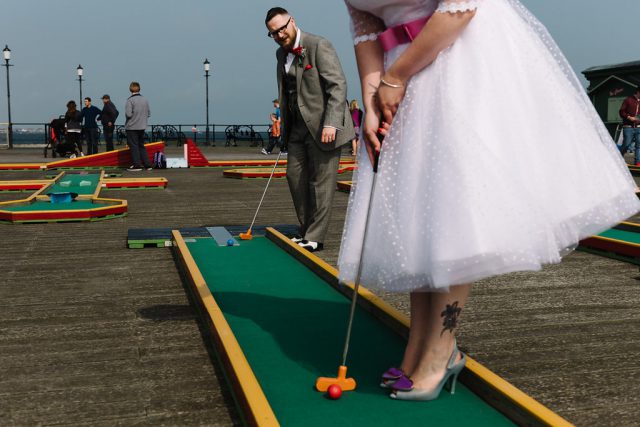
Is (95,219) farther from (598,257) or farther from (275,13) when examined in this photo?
(598,257)

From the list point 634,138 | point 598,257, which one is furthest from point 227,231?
point 634,138

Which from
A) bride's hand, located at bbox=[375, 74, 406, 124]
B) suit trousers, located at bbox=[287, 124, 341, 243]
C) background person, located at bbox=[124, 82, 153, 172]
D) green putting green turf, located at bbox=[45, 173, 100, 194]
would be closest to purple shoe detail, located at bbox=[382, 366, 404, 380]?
bride's hand, located at bbox=[375, 74, 406, 124]

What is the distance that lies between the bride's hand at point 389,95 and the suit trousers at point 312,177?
129 inches

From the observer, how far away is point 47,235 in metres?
7.10

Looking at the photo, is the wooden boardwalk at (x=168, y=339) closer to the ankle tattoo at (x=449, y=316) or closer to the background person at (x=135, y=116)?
the ankle tattoo at (x=449, y=316)

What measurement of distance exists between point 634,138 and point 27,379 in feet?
48.9

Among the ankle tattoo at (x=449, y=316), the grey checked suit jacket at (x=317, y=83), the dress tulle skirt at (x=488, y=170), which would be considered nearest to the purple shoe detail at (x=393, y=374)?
the ankle tattoo at (x=449, y=316)

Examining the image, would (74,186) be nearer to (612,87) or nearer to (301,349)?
(301,349)

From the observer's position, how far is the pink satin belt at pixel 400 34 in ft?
Answer: 8.25

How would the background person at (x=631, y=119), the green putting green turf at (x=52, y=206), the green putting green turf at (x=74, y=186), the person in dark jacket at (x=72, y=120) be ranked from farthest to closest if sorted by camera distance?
the person in dark jacket at (x=72, y=120) → the background person at (x=631, y=119) → the green putting green turf at (x=74, y=186) → the green putting green turf at (x=52, y=206)

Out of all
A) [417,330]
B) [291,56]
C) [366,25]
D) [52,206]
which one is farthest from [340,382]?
Result: [52,206]

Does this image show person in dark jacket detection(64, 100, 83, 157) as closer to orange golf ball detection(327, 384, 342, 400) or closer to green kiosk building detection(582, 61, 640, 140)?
green kiosk building detection(582, 61, 640, 140)

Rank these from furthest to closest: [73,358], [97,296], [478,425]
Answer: [97,296], [73,358], [478,425]

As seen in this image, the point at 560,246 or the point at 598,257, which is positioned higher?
the point at 560,246
